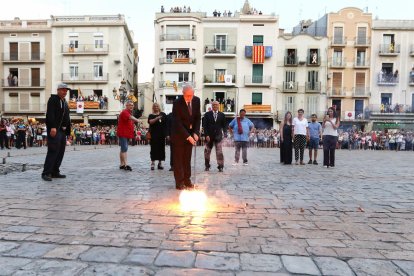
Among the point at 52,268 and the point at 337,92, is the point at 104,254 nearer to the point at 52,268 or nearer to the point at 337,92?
the point at 52,268

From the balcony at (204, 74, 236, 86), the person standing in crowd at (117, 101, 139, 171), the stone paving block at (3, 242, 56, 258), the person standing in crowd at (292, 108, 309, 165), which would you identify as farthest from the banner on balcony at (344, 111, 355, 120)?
the stone paving block at (3, 242, 56, 258)

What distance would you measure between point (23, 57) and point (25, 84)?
3.01 meters

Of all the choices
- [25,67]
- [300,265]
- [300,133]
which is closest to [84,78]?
[25,67]

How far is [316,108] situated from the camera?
43.4m

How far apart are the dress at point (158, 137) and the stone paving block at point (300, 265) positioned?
22.5ft

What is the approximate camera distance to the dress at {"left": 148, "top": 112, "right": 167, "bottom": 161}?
9.45 metres

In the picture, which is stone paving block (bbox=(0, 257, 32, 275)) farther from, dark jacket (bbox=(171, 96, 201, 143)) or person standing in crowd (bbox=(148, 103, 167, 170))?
person standing in crowd (bbox=(148, 103, 167, 170))

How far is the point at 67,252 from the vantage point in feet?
9.57

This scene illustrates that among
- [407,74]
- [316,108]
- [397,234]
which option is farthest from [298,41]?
[397,234]

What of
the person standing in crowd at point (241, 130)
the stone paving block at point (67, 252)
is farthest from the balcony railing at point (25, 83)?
the stone paving block at point (67, 252)

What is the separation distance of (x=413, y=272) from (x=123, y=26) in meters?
44.4

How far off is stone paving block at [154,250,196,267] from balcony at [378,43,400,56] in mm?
45580

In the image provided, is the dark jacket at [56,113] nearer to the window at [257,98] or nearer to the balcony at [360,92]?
the window at [257,98]

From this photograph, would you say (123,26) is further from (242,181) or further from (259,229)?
(259,229)
